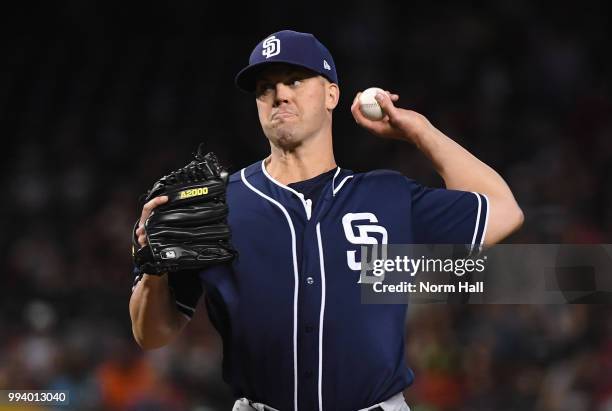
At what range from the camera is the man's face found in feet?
8.34

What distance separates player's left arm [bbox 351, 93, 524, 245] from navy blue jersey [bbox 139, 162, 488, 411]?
0.07 meters

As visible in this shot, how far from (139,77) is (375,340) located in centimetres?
654

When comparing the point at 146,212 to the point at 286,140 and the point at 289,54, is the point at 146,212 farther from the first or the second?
the point at 289,54

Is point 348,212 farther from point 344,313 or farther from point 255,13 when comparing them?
point 255,13

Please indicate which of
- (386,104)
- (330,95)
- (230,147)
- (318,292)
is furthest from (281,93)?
(230,147)

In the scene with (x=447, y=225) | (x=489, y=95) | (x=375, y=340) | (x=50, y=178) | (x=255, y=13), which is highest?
(x=255, y=13)

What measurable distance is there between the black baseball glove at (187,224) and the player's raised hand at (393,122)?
0.51 meters

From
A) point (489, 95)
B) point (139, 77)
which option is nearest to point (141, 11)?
point (139, 77)

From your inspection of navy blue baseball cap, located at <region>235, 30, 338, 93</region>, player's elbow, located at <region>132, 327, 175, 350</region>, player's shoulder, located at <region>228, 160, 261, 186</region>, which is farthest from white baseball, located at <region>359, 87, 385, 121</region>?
player's elbow, located at <region>132, 327, 175, 350</region>

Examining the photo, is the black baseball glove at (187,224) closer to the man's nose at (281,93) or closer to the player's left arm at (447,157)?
the man's nose at (281,93)

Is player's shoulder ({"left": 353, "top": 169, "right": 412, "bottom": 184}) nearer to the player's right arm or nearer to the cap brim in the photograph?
the cap brim

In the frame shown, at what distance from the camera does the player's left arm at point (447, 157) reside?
102 inches

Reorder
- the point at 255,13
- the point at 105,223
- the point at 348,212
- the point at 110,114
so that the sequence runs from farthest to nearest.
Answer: the point at 255,13 < the point at 110,114 < the point at 105,223 < the point at 348,212

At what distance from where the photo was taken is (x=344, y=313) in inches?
93.7
